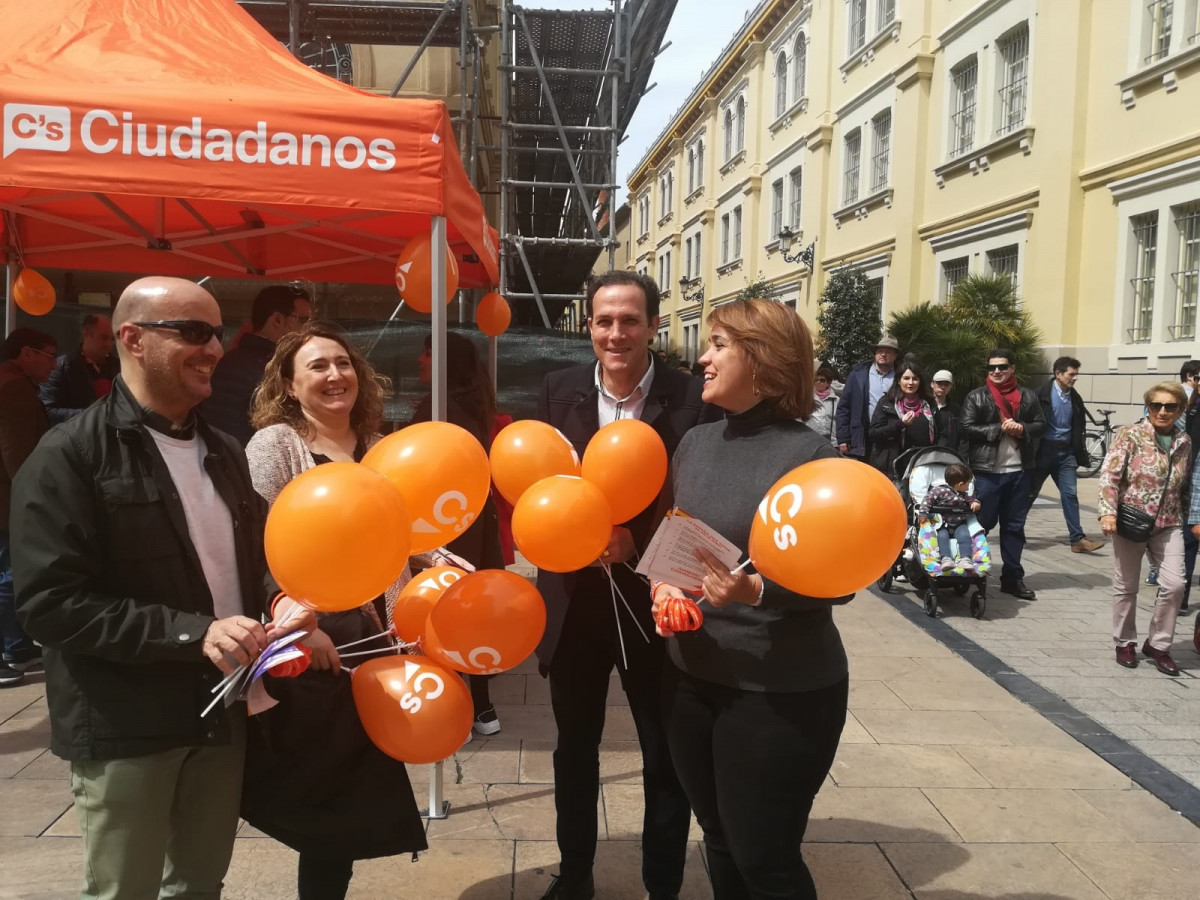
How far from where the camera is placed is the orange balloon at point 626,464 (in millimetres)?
2465

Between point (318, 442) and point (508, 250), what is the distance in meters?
9.76

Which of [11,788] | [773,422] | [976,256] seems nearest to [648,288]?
[773,422]

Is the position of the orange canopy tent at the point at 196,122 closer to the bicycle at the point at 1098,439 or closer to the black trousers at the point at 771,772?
the black trousers at the point at 771,772

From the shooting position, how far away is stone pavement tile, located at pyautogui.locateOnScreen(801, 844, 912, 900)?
3072mm

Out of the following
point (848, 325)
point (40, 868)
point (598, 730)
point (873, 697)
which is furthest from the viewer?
point (848, 325)

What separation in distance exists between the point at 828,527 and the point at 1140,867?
2318 mm

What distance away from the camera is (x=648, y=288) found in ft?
9.21

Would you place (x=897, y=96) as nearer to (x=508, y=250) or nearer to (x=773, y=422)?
(x=508, y=250)

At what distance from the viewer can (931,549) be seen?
22.9 ft

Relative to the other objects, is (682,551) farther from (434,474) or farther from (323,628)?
(323,628)

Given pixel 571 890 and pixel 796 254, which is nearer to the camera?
pixel 571 890

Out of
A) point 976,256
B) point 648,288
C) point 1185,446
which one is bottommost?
point 1185,446

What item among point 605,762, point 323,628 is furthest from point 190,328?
point 605,762

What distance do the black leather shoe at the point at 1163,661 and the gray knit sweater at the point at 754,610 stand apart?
171 inches
